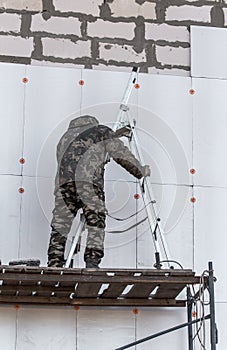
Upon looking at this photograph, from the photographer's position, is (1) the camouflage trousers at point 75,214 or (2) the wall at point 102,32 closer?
(1) the camouflage trousers at point 75,214

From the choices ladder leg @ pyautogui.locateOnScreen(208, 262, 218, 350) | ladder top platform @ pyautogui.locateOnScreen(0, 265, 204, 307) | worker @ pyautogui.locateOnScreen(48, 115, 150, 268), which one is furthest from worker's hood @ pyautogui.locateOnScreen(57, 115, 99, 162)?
ladder leg @ pyautogui.locateOnScreen(208, 262, 218, 350)

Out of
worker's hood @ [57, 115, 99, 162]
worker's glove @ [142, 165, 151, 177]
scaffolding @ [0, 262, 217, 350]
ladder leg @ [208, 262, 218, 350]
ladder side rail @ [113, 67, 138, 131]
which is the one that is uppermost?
ladder side rail @ [113, 67, 138, 131]

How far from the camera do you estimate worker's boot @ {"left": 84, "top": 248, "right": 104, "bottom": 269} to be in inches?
206

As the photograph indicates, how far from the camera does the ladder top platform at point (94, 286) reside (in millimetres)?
5008

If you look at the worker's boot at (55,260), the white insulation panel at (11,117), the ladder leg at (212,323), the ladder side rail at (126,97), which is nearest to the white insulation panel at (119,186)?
the white insulation panel at (11,117)

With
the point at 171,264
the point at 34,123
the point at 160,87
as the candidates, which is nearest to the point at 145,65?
the point at 160,87

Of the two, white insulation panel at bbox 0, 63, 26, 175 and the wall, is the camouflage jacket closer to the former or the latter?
white insulation panel at bbox 0, 63, 26, 175

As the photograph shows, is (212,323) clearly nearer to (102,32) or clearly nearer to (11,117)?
(11,117)

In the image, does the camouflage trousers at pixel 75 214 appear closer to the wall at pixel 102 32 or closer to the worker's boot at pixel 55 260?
the worker's boot at pixel 55 260

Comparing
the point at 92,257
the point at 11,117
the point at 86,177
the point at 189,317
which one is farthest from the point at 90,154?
the point at 189,317

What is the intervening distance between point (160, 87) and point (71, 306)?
1388mm

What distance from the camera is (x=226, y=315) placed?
5.63 m

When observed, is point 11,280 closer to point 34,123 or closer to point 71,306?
point 71,306

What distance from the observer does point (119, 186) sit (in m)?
5.76
